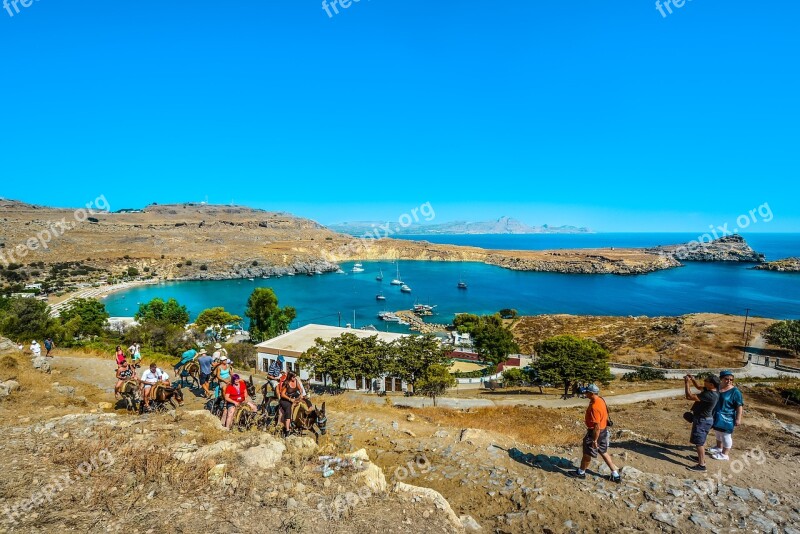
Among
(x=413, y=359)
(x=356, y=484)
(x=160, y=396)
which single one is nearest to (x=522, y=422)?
(x=356, y=484)

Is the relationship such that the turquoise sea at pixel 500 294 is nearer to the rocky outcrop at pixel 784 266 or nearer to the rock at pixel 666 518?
the rocky outcrop at pixel 784 266

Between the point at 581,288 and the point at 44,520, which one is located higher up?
the point at 44,520

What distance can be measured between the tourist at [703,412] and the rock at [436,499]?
4750mm

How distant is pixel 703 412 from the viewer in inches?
292

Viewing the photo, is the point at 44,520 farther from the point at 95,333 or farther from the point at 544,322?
the point at 544,322

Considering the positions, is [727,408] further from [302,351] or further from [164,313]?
[164,313]

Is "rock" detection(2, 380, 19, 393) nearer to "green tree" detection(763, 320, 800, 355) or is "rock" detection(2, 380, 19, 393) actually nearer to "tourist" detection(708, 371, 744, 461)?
"tourist" detection(708, 371, 744, 461)

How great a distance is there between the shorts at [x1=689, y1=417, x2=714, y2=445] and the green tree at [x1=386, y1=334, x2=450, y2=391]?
1699 centimetres

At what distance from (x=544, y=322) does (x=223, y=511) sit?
65255 millimetres

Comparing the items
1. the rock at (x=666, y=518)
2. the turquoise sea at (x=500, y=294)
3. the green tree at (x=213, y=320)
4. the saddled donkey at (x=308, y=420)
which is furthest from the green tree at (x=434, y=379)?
the turquoise sea at (x=500, y=294)

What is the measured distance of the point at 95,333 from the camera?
36.1 meters

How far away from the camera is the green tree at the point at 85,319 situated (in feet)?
117

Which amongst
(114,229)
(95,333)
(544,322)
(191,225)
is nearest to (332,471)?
(95,333)

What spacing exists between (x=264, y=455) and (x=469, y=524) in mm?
3638
